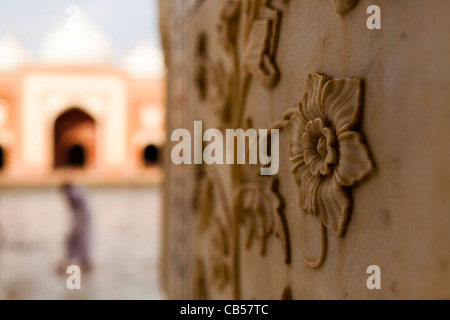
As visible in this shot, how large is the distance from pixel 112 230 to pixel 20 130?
294 inches

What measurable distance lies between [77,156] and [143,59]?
4.58 m

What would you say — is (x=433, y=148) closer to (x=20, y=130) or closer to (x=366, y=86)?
(x=366, y=86)

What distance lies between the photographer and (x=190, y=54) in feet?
5.93

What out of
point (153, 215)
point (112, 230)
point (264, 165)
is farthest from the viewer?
point (153, 215)

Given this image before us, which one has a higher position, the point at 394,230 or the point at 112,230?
the point at 394,230

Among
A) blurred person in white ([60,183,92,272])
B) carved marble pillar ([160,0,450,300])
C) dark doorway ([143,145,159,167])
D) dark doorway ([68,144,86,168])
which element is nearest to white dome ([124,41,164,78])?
dark doorway ([143,145,159,167])

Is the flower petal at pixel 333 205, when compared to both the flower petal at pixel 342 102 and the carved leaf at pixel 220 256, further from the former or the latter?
the carved leaf at pixel 220 256

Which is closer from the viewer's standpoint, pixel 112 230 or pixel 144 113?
pixel 112 230

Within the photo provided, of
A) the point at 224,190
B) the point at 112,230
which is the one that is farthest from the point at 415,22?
the point at 112,230

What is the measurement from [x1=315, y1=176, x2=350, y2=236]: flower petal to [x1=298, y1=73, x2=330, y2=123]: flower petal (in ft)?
0.34

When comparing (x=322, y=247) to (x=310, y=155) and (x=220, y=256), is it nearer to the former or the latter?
(x=310, y=155)

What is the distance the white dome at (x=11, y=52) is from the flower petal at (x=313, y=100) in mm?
14532

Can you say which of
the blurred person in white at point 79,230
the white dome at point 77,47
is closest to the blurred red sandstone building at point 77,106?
the white dome at point 77,47

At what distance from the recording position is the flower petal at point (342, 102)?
0.59 m
